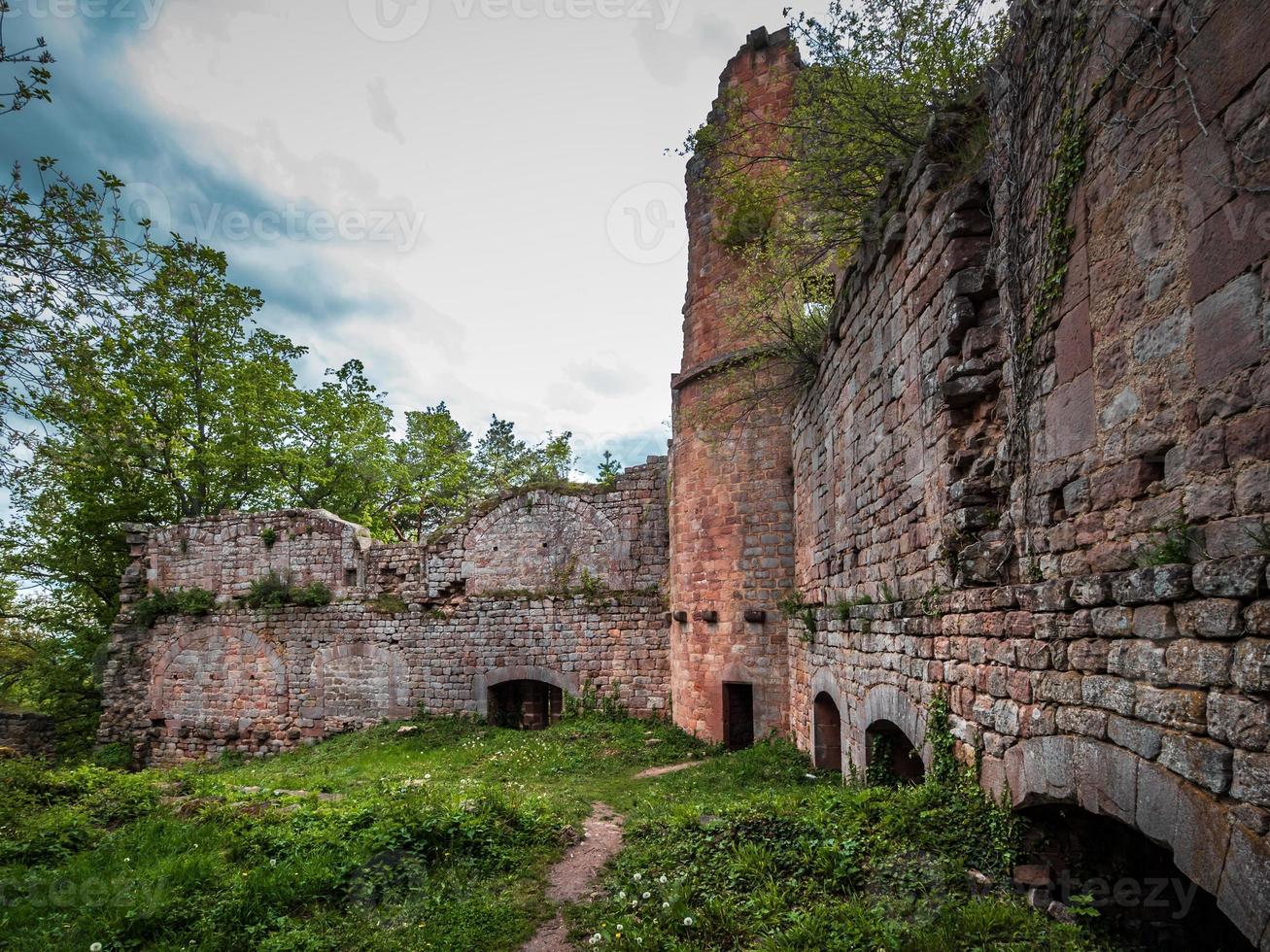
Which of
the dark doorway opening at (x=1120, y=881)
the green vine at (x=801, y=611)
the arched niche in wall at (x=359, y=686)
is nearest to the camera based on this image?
the dark doorway opening at (x=1120, y=881)

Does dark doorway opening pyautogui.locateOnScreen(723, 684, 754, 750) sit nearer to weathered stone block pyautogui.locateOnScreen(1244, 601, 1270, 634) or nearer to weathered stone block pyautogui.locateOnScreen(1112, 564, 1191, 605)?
weathered stone block pyautogui.locateOnScreen(1112, 564, 1191, 605)

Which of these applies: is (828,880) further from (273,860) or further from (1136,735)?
(273,860)

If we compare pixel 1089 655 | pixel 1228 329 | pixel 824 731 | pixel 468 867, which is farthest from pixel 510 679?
pixel 1228 329

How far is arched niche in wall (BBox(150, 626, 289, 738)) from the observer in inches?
607

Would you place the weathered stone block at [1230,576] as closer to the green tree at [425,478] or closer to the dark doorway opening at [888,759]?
the dark doorway opening at [888,759]

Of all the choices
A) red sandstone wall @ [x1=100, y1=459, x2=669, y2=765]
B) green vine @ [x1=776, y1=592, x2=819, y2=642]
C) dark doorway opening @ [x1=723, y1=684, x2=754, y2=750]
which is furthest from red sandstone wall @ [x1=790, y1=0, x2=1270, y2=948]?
red sandstone wall @ [x1=100, y1=459, x2=669, y2=765]

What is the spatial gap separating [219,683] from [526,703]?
7.45 meters

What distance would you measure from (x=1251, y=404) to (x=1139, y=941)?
8.52 ft

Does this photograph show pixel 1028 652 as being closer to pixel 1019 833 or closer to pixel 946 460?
pixel 1019 833

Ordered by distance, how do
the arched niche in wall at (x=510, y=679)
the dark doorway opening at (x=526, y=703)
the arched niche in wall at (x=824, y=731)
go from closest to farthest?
the arched niche in wall at (x=824, y=731) → the arched niche in wall at (x=510, y=679) → the dark doorway opening at (x=526, y=703)

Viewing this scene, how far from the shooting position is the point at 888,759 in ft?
19.3

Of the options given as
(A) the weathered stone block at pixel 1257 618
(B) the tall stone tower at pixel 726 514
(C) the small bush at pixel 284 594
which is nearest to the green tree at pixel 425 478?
(C) the small bush at pixel 284 594

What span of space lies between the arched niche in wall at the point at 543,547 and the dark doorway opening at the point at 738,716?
3.46 m

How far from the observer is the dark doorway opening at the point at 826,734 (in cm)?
821
